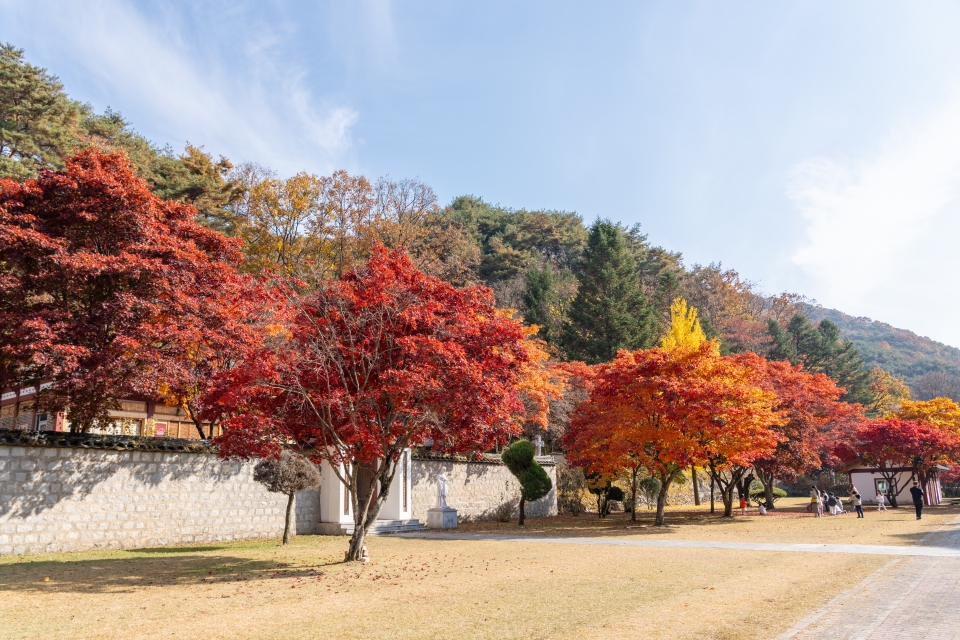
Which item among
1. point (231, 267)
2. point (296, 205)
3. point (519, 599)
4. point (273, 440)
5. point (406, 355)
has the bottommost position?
point (519, 599)

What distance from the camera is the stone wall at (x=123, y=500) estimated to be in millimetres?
13195

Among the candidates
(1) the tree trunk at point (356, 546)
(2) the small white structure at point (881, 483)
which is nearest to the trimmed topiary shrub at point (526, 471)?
(1) the tree trunk at point (356, 546)

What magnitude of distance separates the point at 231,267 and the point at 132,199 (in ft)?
9.19

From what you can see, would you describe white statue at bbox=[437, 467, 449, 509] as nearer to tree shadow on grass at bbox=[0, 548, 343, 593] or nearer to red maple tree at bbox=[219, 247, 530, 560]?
tree shadow on grass at bbox=[0, 548, 343, 593]

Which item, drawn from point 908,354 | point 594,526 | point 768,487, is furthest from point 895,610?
point 908,354

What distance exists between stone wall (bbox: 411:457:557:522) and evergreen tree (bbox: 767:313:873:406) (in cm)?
3819

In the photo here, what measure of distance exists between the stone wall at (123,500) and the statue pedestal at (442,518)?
18.5 feet

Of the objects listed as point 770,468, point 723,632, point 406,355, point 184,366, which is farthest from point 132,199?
point 770,468

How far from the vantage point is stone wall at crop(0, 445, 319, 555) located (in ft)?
43.3

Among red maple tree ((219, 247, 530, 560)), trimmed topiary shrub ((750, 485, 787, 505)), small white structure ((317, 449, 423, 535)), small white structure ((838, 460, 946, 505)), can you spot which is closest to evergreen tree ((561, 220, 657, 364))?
trimmed topiary shrub ((750, 485, 787, 505))

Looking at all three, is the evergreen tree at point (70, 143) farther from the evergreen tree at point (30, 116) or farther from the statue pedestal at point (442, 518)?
the statue pedestal at point (442, 518)

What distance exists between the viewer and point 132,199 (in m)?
14.4

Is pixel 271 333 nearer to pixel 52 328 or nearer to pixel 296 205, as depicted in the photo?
pixel 52 328

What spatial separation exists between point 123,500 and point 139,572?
15.0 ft
